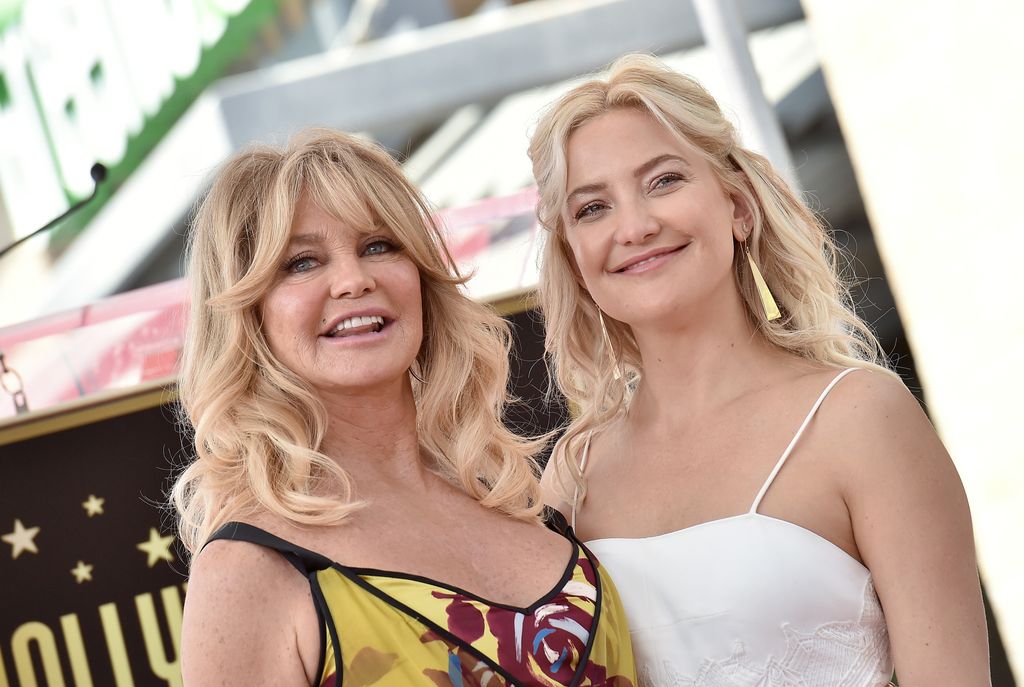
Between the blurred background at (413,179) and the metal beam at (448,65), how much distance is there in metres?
0.01

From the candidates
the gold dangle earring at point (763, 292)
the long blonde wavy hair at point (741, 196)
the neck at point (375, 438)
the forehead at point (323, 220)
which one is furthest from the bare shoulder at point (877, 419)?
the forehead at point (323, 220)

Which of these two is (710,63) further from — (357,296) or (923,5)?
(357,296)

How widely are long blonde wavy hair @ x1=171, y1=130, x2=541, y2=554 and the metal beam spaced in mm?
2985

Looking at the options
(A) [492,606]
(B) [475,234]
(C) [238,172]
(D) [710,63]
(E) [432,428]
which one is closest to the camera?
(A) [492,606]

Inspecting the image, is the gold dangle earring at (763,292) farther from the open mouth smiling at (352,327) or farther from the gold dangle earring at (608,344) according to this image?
the open mouth smiling at (352,327)

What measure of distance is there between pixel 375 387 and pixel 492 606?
0.40m

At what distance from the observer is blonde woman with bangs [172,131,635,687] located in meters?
1.53

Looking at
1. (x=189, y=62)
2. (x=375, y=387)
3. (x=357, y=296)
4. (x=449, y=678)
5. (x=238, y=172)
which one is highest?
(x=189, y=62)

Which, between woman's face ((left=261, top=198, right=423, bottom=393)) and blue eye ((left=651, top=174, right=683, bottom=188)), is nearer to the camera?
woman's face ((left=261, top=198, right=423, bottom=393))

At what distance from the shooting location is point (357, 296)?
1.76 metres

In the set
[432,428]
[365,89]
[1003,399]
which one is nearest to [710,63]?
[365,89]

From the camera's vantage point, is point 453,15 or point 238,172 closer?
point 238,172

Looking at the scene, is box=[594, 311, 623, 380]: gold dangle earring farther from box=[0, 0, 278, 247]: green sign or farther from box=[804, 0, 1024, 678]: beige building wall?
box=[0, 0, 278, 247]: green sign

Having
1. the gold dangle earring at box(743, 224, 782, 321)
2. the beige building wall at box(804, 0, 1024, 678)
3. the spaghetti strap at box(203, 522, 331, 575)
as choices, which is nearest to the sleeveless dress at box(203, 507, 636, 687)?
the spaghetti strap at box(203, 522, 331, 575)
